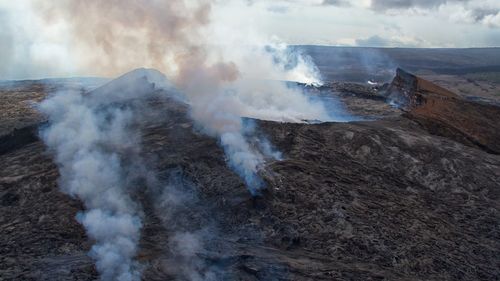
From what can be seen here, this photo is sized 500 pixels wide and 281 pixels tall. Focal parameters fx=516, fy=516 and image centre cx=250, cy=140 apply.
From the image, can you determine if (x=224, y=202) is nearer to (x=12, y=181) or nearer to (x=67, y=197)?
(x=67, y=197)

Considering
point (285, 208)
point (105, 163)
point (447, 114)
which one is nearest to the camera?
point (285, 208)

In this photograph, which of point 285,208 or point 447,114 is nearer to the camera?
point 285,208

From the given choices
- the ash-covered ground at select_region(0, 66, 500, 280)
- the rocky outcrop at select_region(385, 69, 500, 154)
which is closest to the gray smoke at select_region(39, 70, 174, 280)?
the ash-covered ground at select_region(0, 66, 500, 280)

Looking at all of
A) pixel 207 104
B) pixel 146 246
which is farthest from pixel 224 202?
pixel 207 104

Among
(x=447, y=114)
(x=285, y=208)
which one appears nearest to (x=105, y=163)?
(x=285, y=208)

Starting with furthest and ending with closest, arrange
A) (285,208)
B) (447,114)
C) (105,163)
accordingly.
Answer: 1. (447,114)
2. (105,163)
3. (285,208)

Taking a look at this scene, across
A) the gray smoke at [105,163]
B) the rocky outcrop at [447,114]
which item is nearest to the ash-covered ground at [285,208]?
the gray smoke at [105,163]

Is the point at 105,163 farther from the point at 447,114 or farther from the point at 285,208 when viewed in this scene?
the point at 447,114

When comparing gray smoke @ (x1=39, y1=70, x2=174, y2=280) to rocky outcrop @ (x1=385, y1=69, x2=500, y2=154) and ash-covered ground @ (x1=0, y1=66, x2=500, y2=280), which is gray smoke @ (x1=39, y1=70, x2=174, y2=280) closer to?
ash-covered ground @ (x1=0, y1=66, x2=500, y2=280)
